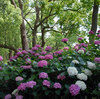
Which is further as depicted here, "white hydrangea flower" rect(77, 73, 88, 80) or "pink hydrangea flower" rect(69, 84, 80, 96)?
"white hydrangea flower" rect(77, 73, 88, 80)

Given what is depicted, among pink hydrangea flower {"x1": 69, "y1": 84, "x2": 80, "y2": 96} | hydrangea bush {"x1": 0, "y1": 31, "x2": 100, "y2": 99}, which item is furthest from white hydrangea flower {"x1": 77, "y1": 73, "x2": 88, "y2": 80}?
pink hydrangea flower {"x1": 69, "y1": 84, "x2": 80, "y2": 96}

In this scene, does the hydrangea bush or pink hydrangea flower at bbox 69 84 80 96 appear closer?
pink hydrangea flower at bbox 69 84 80 96

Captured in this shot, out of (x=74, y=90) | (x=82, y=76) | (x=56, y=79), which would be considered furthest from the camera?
(x=56, y=79)

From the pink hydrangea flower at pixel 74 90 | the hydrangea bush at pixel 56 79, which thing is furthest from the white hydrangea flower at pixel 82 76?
the pink hydrangea flower at pixel 74 90

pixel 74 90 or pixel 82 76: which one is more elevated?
pixel 82 76

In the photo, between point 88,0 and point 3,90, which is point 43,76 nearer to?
point 3,90

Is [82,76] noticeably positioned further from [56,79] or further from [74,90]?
[56,79]

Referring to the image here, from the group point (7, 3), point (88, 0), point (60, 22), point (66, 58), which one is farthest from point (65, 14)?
point (66, 58)

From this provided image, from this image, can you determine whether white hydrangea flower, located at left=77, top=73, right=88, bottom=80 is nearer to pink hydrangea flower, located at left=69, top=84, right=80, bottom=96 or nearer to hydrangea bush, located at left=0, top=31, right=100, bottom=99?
hydrangea bush, located at left=0, top=31, right=100, bottom=99

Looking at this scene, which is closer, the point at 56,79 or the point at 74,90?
the point at 74,90

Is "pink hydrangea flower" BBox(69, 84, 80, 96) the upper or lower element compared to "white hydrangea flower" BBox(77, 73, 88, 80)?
lower

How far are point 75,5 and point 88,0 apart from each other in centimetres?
369

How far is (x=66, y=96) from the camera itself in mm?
1888

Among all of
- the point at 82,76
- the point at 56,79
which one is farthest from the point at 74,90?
the point at 56,79
